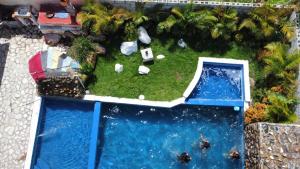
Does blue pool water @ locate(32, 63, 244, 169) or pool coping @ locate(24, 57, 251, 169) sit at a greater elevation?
pool coping @ locate(24, 57, 251, 169)

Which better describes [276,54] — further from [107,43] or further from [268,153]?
[107,43]

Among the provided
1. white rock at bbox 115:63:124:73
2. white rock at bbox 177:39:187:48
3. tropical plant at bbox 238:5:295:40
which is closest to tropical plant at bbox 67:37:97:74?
white rock at bbox 115:63:124:73

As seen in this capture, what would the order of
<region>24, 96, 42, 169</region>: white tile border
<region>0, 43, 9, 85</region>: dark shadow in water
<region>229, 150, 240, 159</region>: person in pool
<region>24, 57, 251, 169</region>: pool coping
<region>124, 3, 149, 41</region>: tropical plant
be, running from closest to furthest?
<region>229, 150, 240, 159</region>: person in pool < <region>24, 96, 42, 169</region>: white tile border < <region>24, 57, 251, 169</region>: pool coping < <region>124, 3, 149, 41</region>: tropical plant < <region>0, 43, 9, 85</region>: dark shadow in water

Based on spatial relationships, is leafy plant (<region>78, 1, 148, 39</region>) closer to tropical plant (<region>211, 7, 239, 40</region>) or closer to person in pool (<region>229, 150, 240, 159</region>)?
tropical plant (<region>211, 7, 239, 40</region>)

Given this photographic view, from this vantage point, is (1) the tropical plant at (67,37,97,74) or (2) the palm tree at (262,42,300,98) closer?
(2) the palm tree at (262,42,300,98)

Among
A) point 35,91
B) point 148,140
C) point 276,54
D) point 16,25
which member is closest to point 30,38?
point 16,25

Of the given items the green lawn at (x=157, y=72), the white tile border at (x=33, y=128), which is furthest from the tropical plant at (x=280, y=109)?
the white tile border at (x=33, y=128)

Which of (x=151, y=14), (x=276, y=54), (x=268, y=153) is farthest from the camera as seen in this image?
(x=151, y=14)
